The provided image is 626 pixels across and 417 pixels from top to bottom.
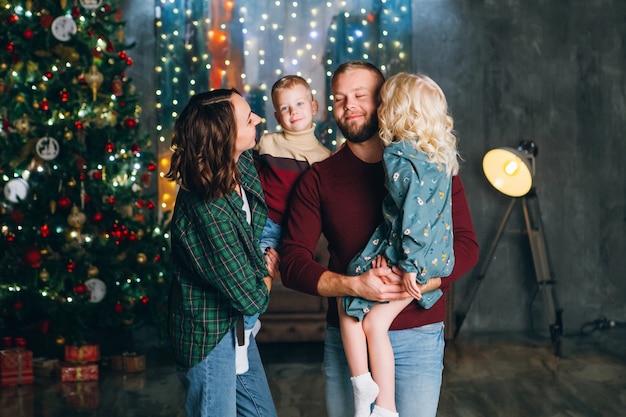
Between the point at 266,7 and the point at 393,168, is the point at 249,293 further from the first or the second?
the point at 266,7

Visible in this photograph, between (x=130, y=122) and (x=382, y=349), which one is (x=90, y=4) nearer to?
(x=130, y=122)

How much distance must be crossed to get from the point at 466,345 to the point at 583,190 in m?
1.74

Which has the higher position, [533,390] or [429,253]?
[429,253]

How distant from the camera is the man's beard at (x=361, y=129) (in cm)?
230

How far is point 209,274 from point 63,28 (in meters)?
3.76

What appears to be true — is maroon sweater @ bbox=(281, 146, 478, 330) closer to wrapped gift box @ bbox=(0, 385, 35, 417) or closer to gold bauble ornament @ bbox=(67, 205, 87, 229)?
wrapped gift box @ bbox=(0, 385, 35, 417)

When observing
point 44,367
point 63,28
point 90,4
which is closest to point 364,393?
point 44,367

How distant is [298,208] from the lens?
238 cm

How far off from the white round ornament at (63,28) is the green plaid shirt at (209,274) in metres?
3.57

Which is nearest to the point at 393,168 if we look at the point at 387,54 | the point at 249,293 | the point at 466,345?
the point at 249,293

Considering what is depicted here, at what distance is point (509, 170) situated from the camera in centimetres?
589

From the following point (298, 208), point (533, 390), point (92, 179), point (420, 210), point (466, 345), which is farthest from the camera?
point (466, 345)

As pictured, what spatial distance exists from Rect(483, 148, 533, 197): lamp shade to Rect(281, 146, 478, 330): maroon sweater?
11.7 feet

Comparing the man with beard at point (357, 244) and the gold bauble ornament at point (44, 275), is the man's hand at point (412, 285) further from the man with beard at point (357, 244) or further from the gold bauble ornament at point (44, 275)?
the gold bauble ornament at point (44, 275)
